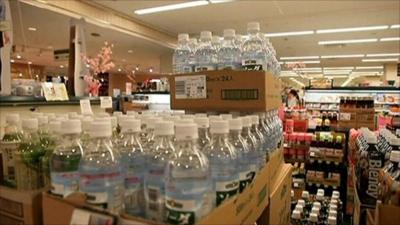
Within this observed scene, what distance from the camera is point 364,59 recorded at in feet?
41.6

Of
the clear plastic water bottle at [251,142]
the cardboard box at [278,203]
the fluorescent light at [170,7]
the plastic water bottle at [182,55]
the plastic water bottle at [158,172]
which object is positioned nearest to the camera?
the plastic water bottle at [158,172]

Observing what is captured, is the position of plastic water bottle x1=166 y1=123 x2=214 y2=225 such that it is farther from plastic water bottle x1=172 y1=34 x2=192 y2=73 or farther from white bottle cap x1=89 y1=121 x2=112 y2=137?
plastic water bottle x1=172 y1=34 x2=192 y2=73

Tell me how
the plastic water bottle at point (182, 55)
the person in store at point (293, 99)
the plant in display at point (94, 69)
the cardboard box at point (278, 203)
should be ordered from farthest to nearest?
the person in store at point (293, 99) → the plant in display at point (94, 69) → the plastic water bottle at point (182, 55) → the cardboard box at point (278, 203)

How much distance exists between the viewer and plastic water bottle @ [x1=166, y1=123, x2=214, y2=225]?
725mm

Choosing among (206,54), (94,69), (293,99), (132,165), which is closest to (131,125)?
(132,165)

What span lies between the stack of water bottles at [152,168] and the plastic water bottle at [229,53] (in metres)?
0.55

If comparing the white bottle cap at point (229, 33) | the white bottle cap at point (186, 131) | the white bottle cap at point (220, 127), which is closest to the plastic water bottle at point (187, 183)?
the white bottle cap at point (186, 131)

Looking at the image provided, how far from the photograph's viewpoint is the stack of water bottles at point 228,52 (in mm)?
1517

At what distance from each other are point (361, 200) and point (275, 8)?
5.12 metres

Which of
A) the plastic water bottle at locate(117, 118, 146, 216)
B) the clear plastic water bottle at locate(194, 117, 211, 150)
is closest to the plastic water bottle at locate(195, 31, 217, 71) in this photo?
the clear plastic water bottle at locate(194, 117, 211, 150)

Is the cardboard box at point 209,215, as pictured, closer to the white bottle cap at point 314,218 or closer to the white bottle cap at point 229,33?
the white bottle cap at point 229,33

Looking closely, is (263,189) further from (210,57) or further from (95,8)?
(95,8)

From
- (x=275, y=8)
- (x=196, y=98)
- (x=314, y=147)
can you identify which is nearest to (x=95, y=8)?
(x=275, y=8)

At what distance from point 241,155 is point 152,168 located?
356 mm
